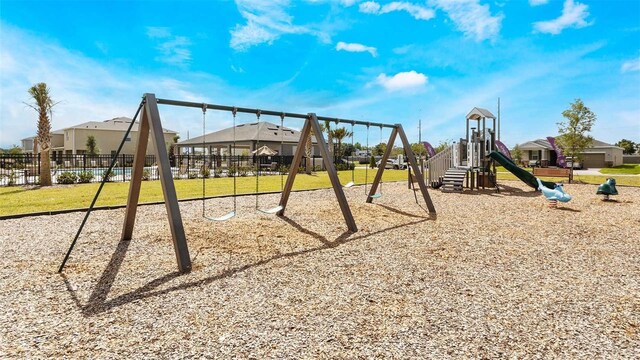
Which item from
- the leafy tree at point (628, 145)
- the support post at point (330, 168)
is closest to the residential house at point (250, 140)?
the support post at point (330, 168)

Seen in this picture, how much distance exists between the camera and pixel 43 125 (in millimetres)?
14891

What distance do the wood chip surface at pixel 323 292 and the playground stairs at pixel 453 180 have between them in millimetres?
6804

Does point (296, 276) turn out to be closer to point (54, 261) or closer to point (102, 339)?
point (102, 339)

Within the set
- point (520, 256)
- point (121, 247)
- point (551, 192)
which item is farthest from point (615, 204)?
point (121, 247)

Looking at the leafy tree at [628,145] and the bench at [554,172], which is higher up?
the leafy tree at [628,145]

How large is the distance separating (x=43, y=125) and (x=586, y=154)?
165 feet

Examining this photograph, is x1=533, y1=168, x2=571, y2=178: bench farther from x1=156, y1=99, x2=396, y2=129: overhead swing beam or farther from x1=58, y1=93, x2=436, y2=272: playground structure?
x1=58, y1=93, x2=436, y2=272: playground structure

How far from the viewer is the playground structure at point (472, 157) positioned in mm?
14742

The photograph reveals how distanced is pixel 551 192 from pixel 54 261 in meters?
11.1

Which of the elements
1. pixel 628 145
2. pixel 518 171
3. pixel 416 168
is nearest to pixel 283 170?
pixel 416 168

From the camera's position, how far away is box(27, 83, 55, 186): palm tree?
14.5 meters

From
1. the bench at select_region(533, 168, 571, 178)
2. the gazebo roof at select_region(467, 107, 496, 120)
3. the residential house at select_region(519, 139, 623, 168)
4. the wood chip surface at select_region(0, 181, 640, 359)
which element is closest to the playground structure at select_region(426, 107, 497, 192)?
the gazebo roof at select_region(467, 107, 496, 120)

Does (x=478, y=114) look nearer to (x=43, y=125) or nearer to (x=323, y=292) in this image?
(x=323, y=292)

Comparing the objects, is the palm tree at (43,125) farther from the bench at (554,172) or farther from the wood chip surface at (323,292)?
the bench at (554,172)
